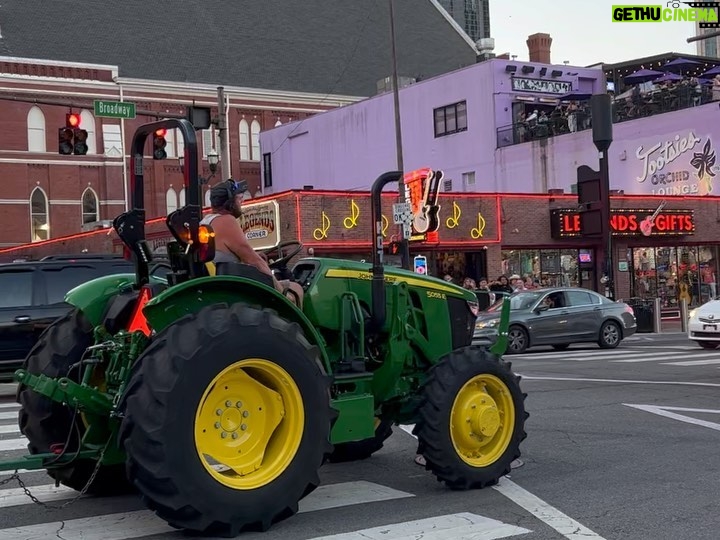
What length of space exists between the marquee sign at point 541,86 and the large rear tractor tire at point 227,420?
35791mm

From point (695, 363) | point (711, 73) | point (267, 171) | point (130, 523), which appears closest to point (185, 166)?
point (130, 523)

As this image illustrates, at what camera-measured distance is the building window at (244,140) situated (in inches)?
2422

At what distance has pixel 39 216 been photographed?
184ft

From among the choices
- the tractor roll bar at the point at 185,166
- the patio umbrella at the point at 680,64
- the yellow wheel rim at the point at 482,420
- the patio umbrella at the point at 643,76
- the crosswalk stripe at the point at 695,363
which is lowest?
the crosswalk stripe at the point at 695,363

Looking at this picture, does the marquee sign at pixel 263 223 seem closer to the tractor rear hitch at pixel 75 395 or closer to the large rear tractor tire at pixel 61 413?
the large rear tractor tire at pixel 61 413

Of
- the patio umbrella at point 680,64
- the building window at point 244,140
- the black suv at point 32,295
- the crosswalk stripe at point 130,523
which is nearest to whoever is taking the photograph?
the crosswalk stripe at point 130,523

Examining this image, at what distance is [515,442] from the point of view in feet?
22.3

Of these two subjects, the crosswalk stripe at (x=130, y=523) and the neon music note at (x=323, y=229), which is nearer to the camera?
the crosswalk stripe at (x=130, y=523)

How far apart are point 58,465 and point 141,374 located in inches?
38.9

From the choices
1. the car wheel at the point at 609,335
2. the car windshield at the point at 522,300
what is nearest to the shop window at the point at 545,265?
the car wheel at the point at 609,335

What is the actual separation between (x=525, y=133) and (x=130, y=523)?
35.7m

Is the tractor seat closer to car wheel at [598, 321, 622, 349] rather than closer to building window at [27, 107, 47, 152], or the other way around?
car wheel at [598, 321, 622, 349]

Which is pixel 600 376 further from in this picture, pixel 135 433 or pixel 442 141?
pixel 442 141

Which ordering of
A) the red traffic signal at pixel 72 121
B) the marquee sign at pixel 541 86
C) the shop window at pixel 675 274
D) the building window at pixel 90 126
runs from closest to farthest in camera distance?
the red traffic signal at pixel 72 121 → the shop window at pixel 675 274 → the marquee sign at pixel 541 86 → the building window at pixel 90 126
